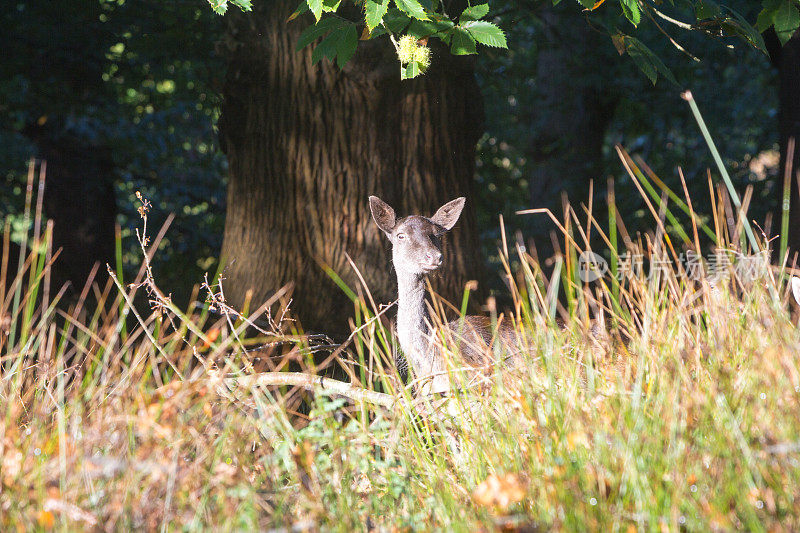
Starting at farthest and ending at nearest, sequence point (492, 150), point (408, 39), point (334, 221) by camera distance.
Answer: point (492, 150) < point (334, 221) < point (408, 39)

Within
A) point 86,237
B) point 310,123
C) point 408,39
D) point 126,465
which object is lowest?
point 86,237

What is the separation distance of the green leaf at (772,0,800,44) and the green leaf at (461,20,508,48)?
4.50 feet

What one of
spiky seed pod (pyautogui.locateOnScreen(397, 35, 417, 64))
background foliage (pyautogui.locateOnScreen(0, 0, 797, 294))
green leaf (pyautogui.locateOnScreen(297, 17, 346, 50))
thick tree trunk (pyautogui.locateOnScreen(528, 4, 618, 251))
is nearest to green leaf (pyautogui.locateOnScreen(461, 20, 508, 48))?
spiky seed pod (pyautogui.locateOnScreen(397, 35, 417, 64))

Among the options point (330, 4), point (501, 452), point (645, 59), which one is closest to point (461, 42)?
point (330, 4)

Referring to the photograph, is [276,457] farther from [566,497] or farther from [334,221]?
[334,221]

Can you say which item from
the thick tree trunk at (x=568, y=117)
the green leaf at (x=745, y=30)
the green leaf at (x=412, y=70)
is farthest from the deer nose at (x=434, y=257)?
the thick tree trunk at (x=568, y=117)

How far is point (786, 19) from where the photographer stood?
4180 millimetres

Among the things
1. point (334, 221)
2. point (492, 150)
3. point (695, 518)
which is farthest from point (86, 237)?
point (695, 518)

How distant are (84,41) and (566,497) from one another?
8.25m

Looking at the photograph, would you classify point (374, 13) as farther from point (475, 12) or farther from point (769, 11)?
point (769, 11)

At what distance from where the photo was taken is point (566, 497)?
241cm

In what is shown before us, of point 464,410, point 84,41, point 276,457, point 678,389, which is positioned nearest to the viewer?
point 678,389

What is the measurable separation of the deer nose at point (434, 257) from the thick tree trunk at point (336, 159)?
58.8 inches

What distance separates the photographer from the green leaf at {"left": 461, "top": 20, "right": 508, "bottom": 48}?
387cm
